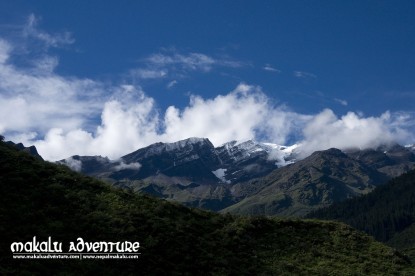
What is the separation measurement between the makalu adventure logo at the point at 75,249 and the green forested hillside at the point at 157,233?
1.70ft

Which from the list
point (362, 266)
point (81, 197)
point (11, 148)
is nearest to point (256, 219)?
point (362, 266)

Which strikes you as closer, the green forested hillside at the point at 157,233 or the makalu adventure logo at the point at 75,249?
the makalu adventure logo at the point at 75,249

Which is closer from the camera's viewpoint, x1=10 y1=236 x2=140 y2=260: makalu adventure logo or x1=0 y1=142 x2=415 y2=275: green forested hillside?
x1=10 y1=236 x2=140 y2=260: makalu adventure logo

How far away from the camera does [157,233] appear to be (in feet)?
125

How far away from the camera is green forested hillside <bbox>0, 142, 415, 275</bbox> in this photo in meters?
32.7

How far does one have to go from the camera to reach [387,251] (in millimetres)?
47531

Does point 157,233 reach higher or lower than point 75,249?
higher

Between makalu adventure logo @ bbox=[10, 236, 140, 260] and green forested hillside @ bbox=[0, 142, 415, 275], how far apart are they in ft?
1.70

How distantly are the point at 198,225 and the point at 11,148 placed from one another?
894 inches

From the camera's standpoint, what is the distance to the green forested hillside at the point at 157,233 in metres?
32.7

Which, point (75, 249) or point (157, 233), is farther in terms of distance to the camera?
→ point (157, 233)

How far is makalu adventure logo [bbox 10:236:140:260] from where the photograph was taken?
98.3 feet

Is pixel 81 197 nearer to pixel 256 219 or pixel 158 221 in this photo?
pixel 158 221

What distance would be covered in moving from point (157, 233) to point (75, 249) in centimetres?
806
